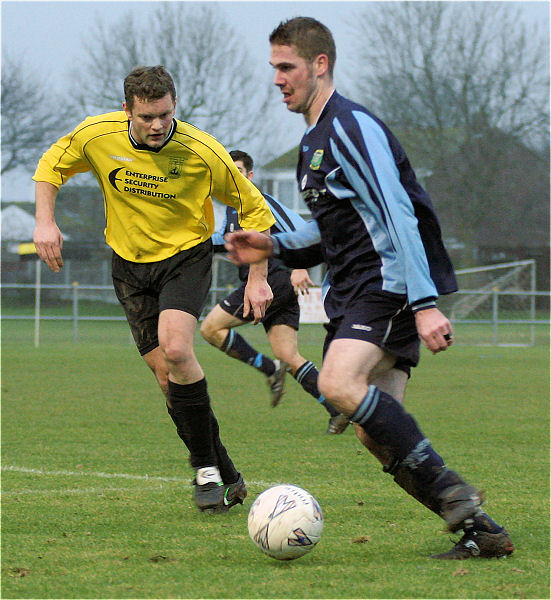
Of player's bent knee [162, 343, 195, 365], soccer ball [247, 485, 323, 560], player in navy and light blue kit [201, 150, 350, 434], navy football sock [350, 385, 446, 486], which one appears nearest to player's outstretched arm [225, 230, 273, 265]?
navy football sock [350, 385, 446, 486]

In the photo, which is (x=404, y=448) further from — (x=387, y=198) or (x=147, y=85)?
(x=147, y=85)

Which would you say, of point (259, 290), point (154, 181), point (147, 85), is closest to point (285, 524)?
point (259, 290)

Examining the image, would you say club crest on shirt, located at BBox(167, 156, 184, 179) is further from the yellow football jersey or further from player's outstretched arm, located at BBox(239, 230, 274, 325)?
player's outstretched arm, located at BBox(239, 230, 274, 325)

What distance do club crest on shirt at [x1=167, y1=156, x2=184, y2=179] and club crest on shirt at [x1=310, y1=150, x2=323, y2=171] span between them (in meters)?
1.33

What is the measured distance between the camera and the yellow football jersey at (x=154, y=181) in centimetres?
530

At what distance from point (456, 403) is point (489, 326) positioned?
46.1 ft

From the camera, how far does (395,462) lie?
3.97 meters

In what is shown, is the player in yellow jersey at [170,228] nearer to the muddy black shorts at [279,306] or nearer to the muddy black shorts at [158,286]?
the muddy black shorts at [158,286]

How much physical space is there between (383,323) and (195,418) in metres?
1.57

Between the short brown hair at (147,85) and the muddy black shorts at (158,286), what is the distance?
0.89 meters

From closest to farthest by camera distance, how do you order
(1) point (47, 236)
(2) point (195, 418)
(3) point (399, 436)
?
1. (3) point (399, 436)
2. (1) point (47, 236)
3. (2) point (195, 418)

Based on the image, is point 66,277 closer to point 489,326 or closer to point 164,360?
point 489,326

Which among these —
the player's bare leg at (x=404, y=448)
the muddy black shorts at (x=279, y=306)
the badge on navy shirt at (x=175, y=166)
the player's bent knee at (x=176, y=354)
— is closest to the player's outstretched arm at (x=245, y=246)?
the player's bare leg at (x=404, y=448)

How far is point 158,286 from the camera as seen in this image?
5445mm
